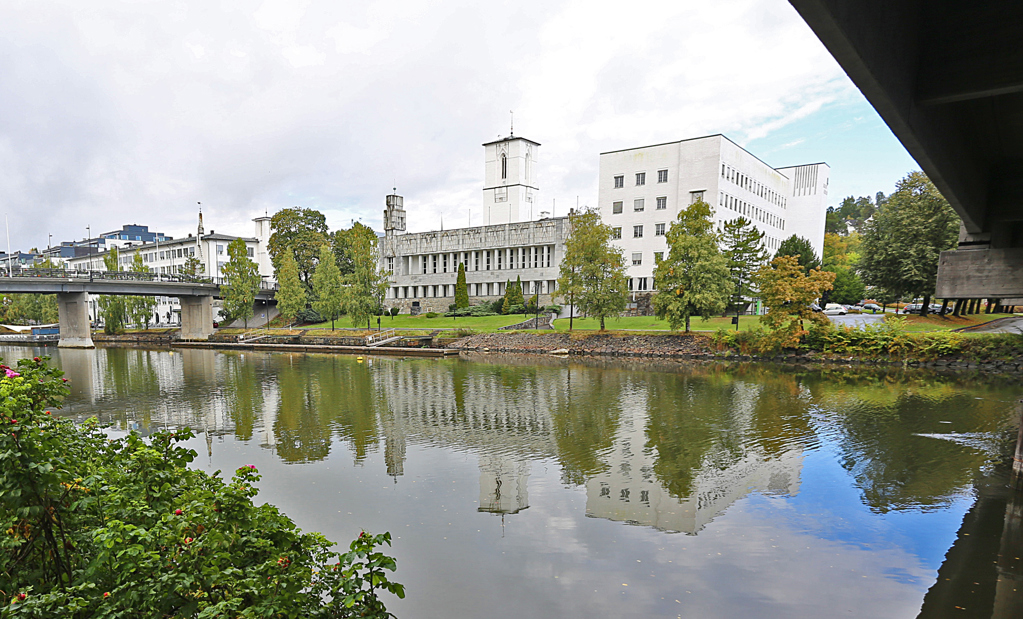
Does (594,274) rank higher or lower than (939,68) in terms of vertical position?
lower

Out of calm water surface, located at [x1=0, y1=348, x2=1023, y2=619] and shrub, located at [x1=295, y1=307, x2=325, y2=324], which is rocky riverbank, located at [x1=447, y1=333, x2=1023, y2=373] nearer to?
calm water surface, located at [x1=0, y1=348, x2=1023, y2=619]

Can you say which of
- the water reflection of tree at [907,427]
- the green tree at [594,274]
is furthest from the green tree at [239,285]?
the water reflection of tree at [907,427]

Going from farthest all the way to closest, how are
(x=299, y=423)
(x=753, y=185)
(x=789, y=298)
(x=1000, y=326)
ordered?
(x=753, y=185) → (x=1000, y=326) → (x=789, y=298) → (x=299, y=423)

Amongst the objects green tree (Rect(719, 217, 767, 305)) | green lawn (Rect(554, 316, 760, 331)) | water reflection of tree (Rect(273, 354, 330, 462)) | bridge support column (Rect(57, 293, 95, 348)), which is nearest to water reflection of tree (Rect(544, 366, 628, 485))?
water reflection of tree (Rect(273, 354, 330, 462))

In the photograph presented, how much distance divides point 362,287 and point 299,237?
2495cm

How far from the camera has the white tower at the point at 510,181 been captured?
269 feet

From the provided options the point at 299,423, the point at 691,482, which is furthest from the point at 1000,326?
the point at 299,423

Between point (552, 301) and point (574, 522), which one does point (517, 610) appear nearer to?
point (574, 522)

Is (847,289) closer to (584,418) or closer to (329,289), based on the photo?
(329,289)

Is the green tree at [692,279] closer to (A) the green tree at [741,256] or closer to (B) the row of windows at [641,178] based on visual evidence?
(A) the green tree at [741,256]

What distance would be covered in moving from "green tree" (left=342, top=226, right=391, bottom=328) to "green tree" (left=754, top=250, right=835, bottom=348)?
114 ft

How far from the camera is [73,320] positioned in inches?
2120

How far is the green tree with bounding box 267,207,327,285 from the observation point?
234ft

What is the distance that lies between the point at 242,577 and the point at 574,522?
19.8 ft
